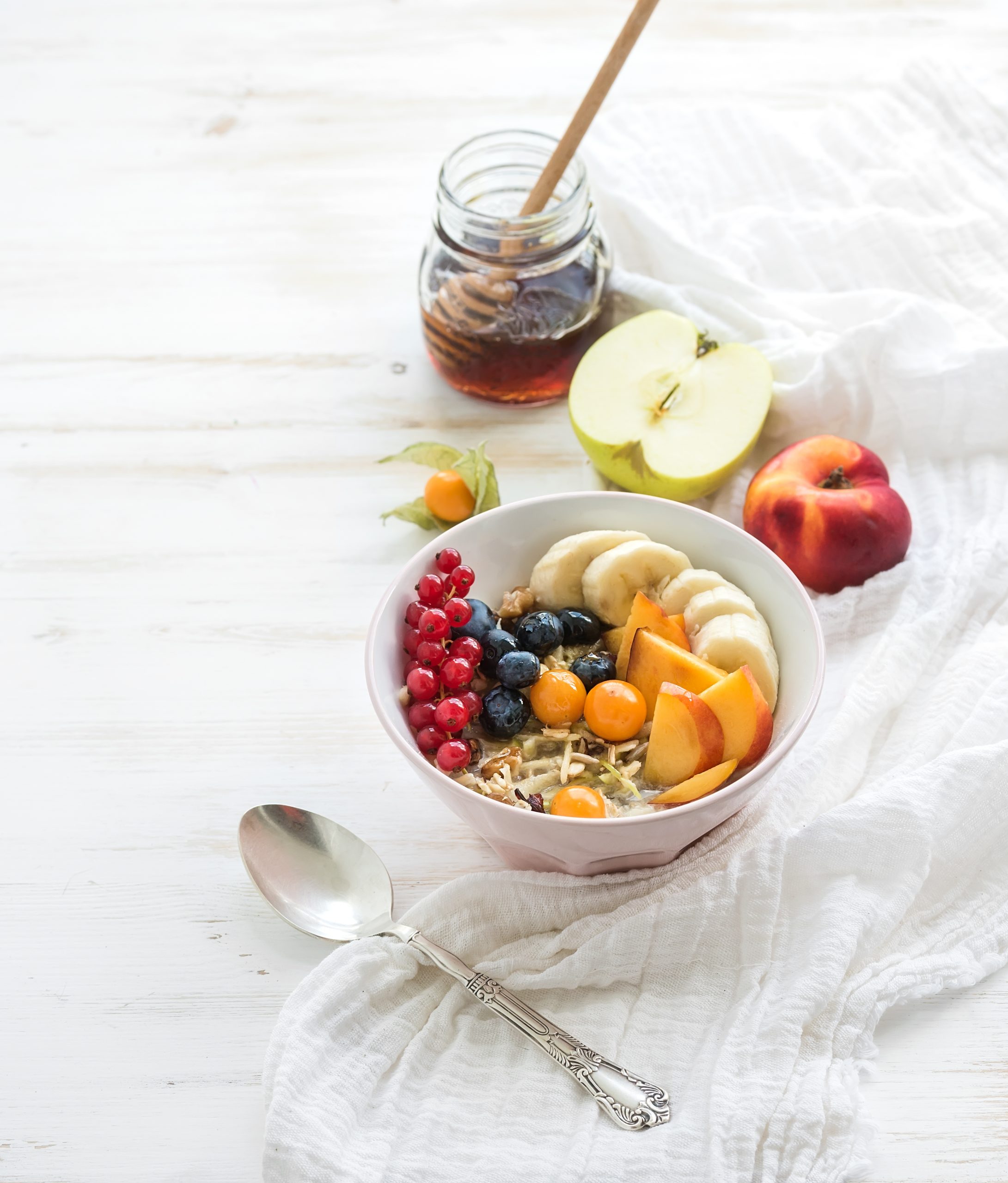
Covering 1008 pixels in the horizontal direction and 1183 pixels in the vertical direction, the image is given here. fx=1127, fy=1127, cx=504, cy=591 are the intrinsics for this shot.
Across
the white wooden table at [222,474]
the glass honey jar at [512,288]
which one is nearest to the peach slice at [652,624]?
the white wooden table at [222,474]

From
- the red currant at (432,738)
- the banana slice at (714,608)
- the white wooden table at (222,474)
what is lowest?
the white wooden table at (222,474)

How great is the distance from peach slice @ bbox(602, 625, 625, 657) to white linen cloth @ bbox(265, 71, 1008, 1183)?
17 centimetres

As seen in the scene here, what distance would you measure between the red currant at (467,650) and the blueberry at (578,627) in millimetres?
78

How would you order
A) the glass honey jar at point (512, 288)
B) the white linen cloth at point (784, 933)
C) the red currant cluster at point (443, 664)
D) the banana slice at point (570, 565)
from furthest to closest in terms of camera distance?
the glass honey jar at point (512, 288) < the banana slice at point (570, 565) < the red currant cluster at point (443, 664) < the white linen cloth at point (784, 933)

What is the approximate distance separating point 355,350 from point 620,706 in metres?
0.70

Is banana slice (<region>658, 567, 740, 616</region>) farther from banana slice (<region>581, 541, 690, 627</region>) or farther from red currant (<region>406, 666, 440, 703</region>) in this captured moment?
red currant (<region>406, 666, 440, 703</region>)

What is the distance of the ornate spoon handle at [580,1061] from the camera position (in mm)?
747

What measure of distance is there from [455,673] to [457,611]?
0.06 m

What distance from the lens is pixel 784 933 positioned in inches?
32.7

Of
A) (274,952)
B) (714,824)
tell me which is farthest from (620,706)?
(274,952)

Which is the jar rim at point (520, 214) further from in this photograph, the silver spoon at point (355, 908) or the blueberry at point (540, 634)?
the silver spoon at point (355, 908)

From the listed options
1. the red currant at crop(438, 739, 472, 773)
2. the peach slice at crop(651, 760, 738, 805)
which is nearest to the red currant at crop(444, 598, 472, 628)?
the red currant at crop(438, 739, 472, 773)

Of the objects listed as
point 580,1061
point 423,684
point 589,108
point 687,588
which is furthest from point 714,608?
point 589,108

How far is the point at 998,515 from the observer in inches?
42.6
